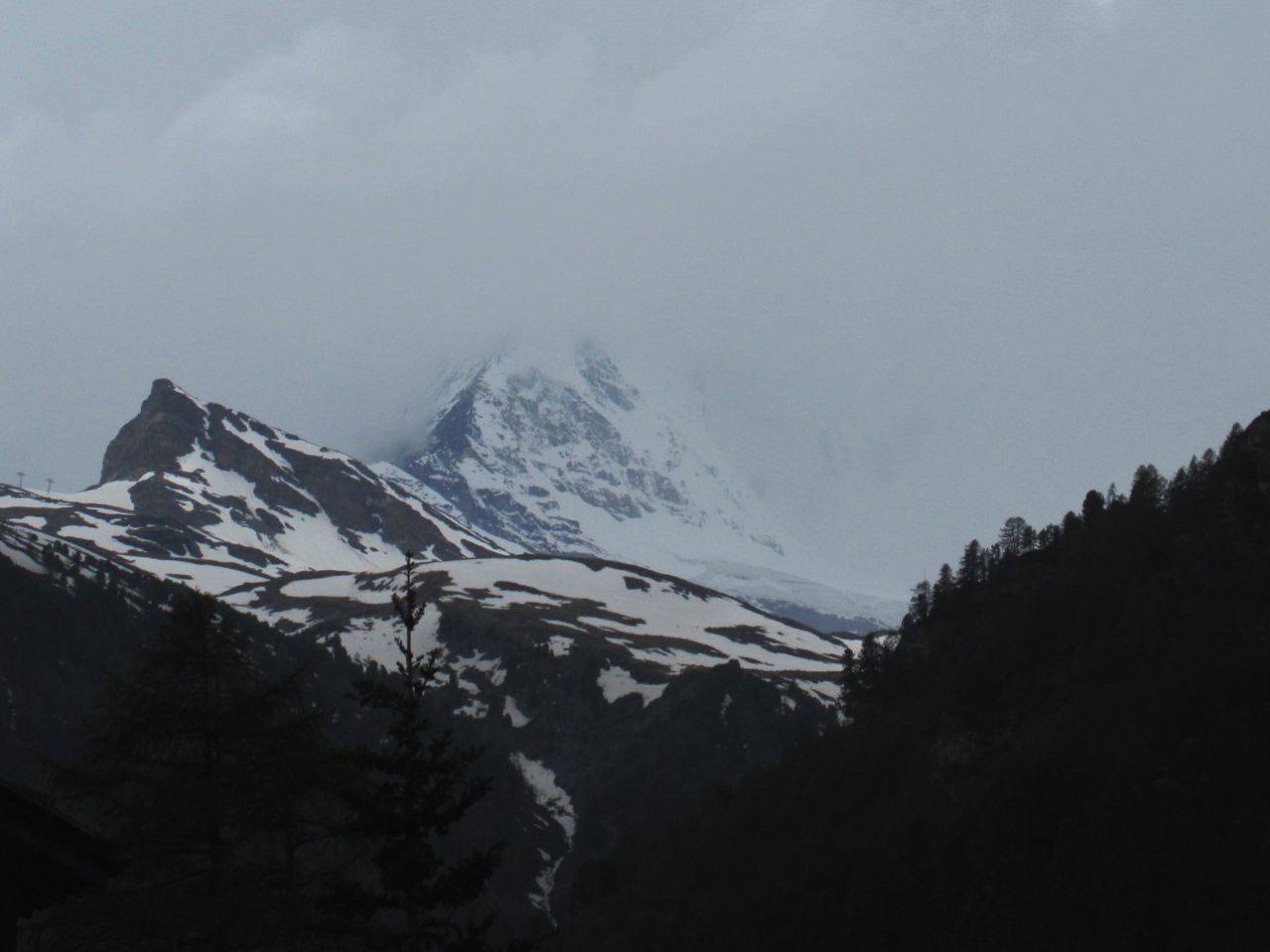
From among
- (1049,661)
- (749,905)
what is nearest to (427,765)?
(749,905)

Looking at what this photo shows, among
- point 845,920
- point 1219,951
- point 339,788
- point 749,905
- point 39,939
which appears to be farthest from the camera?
point 749,905

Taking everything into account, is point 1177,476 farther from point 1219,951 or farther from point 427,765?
point 427,765

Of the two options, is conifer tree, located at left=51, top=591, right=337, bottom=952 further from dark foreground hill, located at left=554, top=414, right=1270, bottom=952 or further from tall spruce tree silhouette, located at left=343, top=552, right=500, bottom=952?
dark foreground hill, located at left=554, top=414, right=1270, bottom=952

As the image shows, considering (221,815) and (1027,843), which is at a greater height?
(1027,843)

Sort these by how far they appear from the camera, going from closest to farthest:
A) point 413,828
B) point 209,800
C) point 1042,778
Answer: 1. point 209,800
2. point 413,828
3. point 1042,778

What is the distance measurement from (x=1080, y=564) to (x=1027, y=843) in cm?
4878

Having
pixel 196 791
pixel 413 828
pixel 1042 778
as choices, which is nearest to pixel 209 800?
pixel 196 791

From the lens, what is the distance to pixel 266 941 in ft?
87.4

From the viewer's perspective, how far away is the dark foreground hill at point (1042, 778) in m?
115

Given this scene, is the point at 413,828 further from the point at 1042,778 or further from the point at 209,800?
the point at 1042,778

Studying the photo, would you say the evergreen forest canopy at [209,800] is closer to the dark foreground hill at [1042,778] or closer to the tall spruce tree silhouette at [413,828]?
the tall spruce tree silhouette at [413,828]

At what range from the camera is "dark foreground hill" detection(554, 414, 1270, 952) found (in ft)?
379

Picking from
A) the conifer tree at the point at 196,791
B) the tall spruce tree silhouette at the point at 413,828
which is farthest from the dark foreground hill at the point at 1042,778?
the conifer tree at the point at 196,791

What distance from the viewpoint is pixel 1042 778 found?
134500mm
